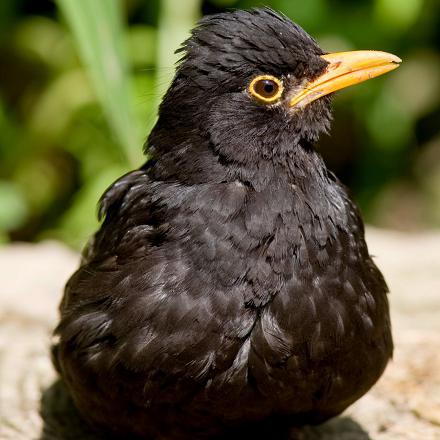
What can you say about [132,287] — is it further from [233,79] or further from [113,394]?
[233,79]

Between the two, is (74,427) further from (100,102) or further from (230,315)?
(100,102)

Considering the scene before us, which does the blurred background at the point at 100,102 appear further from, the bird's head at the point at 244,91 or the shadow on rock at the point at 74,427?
the bird's head at the point at 244,91

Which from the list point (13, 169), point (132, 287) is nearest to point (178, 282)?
point (132, 287)

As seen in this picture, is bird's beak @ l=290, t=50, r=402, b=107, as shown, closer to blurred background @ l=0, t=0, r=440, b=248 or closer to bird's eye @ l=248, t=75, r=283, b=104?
bird's eye @ l=248, t=75, r=283, b=104

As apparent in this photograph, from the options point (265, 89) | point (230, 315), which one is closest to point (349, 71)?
point (265, 89)

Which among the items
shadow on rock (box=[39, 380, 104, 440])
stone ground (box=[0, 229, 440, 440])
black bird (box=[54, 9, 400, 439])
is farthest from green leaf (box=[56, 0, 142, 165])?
black bird (box=[54, 9, 400, 439])
